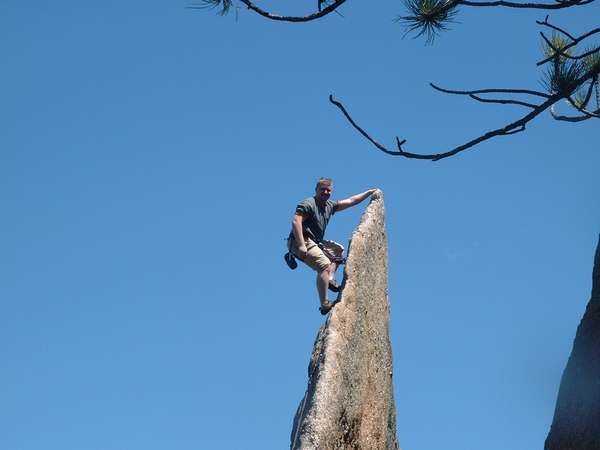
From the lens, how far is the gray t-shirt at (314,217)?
10430 millimetres

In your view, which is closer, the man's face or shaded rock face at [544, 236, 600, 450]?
shaded rock face at [544, 236, 600, 450]

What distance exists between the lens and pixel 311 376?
8.45m

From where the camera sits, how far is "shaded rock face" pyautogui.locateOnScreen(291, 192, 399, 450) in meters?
8.02

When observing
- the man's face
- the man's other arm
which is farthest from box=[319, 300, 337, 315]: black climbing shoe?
the man's face

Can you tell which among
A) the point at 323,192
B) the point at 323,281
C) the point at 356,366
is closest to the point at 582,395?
the point at 356,366

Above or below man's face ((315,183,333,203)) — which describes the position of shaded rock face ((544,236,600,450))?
below

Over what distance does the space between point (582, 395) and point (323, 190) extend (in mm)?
5215

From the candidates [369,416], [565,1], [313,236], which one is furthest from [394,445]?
[565,1]

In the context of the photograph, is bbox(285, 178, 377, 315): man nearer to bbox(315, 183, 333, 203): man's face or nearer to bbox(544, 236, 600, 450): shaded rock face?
bbox(315, 183, 333, 203): man's face

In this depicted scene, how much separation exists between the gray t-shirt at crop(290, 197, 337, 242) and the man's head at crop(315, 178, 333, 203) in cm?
6

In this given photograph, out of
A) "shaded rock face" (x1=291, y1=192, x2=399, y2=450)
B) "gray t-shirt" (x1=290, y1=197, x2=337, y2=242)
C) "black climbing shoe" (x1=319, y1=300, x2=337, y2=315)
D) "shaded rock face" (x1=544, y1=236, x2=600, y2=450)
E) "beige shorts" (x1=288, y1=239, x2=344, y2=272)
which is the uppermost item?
"gray t-shirt" (x1=290, y1=197, x2=337, y2=242)

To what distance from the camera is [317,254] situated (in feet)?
33.8

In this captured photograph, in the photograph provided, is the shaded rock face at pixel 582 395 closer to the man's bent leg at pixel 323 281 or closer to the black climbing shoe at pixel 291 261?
the man's bent leg at pixel 323 281

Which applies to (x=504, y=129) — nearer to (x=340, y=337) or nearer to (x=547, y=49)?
(x=547, y=49)
